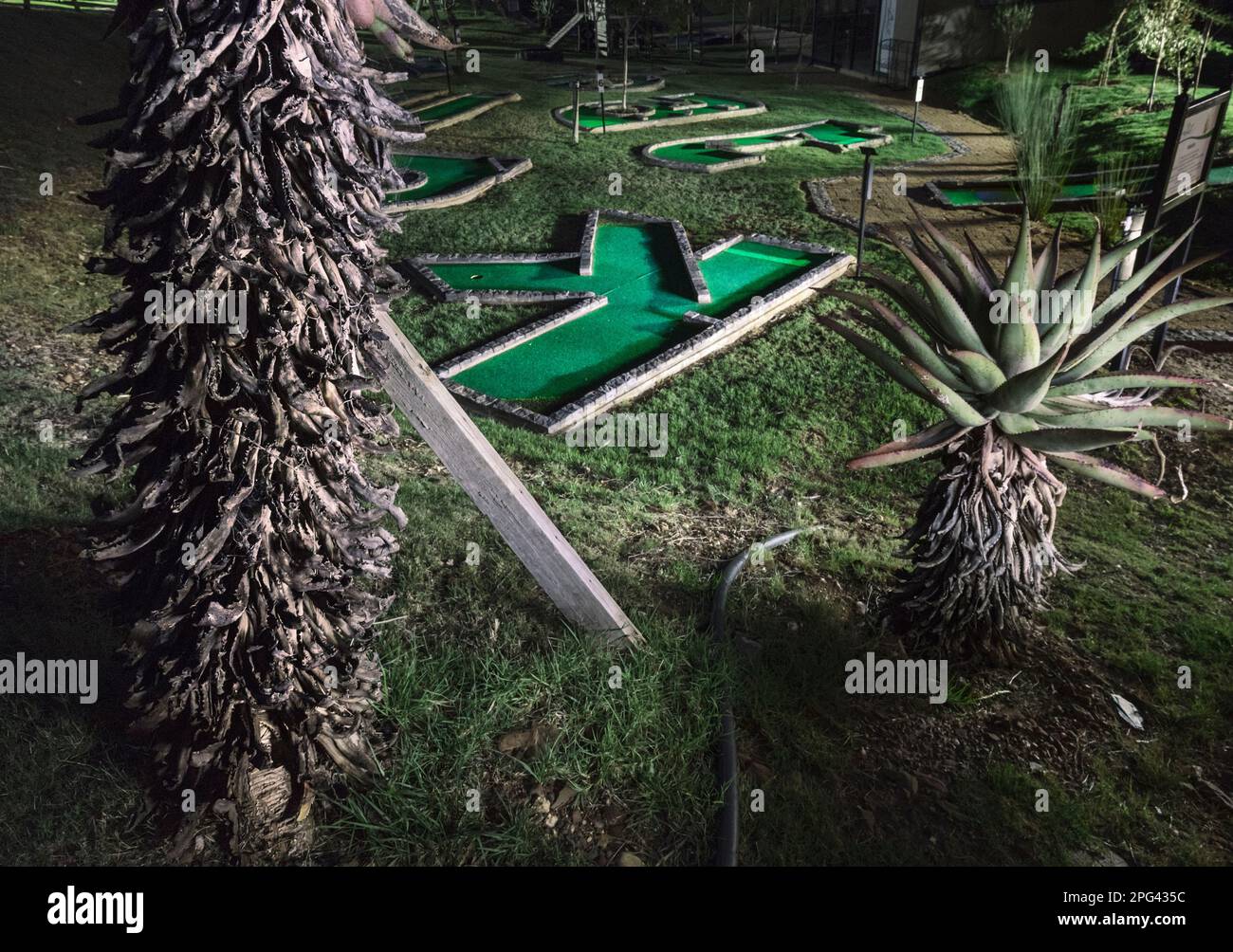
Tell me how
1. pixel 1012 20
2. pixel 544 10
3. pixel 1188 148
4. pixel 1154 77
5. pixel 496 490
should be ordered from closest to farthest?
pixel 496 490 < pixel 1188 148 < pixel 1154 77 < pixel 1012 20 < pixel 544 10

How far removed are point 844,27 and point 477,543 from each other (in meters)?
26.5

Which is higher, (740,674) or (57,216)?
(57,216)

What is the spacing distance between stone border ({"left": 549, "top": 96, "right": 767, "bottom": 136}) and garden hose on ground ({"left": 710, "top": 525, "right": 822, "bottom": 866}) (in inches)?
528

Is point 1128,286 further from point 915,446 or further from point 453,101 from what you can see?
point 453,101

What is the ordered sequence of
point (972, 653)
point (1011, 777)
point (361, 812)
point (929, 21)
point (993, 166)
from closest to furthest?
point (361, 812)
point (1011, 777)
point (972, 653)
point (993, 166)
point (929, 21)

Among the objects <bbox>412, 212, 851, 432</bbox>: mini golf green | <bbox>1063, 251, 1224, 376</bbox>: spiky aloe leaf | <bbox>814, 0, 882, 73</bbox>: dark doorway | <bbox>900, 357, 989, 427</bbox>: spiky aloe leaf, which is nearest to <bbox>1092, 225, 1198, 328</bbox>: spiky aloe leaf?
<bbox>1063, 251, 1224, 376</bbox>: spiky aloe leaf

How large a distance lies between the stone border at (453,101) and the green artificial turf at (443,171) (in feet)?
6.27

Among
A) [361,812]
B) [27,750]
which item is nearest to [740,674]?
[361,812]

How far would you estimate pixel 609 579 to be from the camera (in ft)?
17.6

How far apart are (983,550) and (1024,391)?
0.82 meters

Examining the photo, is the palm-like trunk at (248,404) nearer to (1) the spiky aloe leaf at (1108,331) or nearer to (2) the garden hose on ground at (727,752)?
(2) the garden hose on ground at (727,752)

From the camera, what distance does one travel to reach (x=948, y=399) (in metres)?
4.14

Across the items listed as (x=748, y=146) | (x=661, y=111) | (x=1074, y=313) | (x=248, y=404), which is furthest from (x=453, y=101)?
(x=248, y=404)
